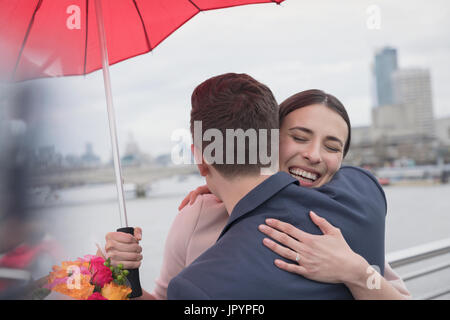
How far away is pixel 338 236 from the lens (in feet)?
2.35

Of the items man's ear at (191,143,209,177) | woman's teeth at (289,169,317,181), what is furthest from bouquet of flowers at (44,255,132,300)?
woman's teeth at (289,169,317,181)

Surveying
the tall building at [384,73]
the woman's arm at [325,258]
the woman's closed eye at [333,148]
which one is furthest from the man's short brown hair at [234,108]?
the tall building at [384,73]

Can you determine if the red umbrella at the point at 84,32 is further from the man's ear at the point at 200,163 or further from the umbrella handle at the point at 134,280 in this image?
the man's ear at the point at 200,163

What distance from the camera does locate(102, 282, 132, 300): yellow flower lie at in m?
0.78

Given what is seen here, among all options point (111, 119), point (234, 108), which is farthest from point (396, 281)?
point (111, 119)

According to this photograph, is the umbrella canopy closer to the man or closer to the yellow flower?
the man

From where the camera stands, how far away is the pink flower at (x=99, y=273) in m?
0.79

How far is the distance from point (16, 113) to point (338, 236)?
98cm

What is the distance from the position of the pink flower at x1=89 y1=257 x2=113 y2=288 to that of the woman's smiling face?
49cm

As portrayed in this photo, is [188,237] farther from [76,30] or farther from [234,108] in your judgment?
[76,30]

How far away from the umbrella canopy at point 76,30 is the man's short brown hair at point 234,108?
19.4 inches

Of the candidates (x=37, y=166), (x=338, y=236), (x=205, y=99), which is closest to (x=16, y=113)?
(x=37, y=166)
